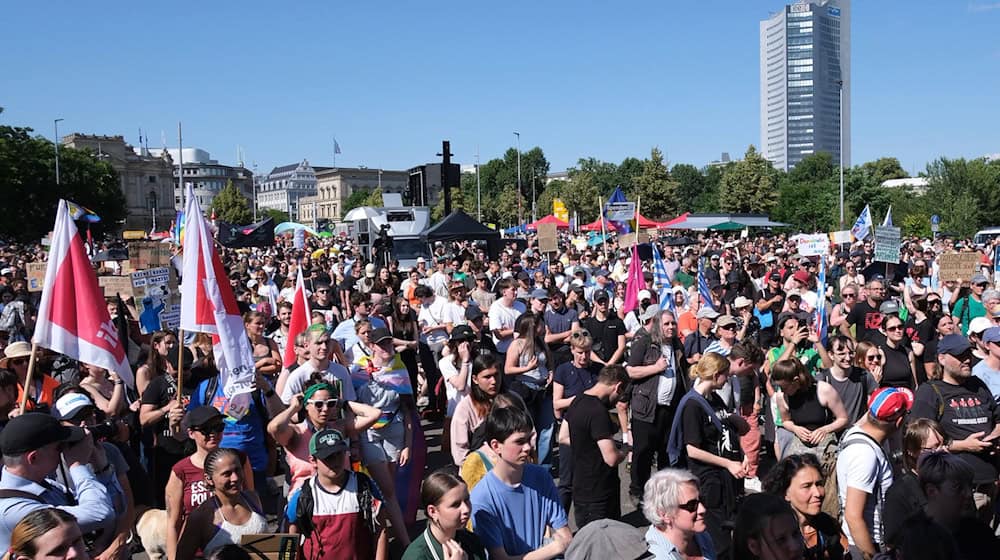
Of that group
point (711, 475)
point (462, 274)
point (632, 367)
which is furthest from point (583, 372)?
point (462, 274)

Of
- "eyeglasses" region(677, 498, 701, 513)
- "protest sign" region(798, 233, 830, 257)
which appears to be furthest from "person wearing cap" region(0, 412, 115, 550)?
"protest sign" region(798, 233, 830, 257)

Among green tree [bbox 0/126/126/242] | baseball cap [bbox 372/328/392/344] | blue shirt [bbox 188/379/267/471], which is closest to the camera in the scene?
blue shirt [bbox 188/379/267/471]

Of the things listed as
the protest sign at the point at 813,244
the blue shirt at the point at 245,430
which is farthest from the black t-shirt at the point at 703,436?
the protest sign at the point at 813,244

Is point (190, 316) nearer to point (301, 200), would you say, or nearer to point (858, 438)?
point (858, 438)

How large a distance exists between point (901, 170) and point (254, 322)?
11750 centimetres

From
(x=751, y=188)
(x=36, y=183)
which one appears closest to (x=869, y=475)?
(x=36, y=183)

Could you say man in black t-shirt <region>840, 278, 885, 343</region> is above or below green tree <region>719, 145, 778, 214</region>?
below

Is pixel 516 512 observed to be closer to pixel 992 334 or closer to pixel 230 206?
pixel 992 334

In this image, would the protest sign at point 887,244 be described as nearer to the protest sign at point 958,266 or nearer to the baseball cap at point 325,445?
the protest sign at point 958,266

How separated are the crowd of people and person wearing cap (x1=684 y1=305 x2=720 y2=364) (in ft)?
0.12

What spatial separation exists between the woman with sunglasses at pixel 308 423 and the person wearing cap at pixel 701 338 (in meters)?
4.18

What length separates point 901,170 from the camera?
111 meters

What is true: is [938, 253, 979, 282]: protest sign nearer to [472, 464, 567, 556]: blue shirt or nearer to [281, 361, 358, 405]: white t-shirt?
[281, 361, 358, 405]: white t-shirt

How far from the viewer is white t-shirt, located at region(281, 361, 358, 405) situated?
5.87m
